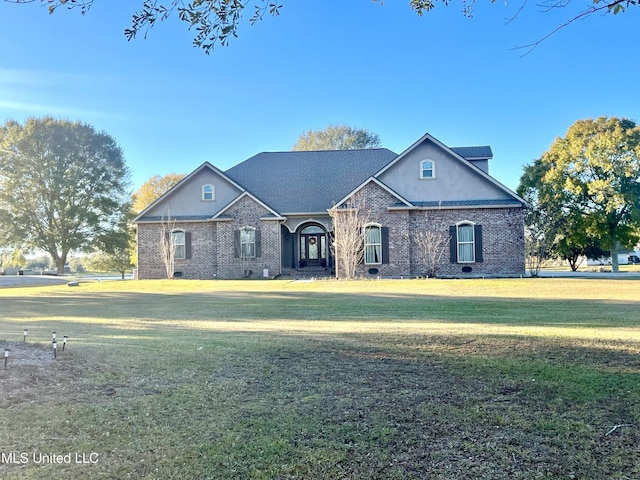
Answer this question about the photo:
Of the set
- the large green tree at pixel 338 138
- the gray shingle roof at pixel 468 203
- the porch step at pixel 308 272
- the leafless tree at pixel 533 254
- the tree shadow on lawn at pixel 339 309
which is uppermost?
the large green tree at pixel 338 138

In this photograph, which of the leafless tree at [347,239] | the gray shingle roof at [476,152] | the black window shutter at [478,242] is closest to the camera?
the leafless tree at [347,239]

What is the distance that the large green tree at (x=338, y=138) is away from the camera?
49938mm

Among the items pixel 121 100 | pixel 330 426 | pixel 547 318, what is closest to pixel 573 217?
pixel 547 318

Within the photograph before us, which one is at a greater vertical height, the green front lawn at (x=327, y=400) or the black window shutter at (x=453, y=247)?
the black window shutter at (x=453, y=247)

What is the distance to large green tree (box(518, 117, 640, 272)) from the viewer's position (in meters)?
29.9

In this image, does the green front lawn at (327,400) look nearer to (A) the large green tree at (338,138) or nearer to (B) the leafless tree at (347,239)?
(B) the leafless tree at (347,239)

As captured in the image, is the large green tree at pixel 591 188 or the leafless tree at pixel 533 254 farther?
the large green tree at pixel 591 188

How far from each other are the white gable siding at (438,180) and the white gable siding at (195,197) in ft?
28.5

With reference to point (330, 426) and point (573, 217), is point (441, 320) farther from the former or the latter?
point (573, 217)

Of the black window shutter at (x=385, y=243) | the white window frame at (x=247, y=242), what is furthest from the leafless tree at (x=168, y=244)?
the black window shutter at (x=385, y=243)

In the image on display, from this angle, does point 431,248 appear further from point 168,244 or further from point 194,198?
point 168,244

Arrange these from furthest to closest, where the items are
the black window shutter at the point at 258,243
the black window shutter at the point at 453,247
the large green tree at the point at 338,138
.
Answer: the large green tree at the point at 338,138
the black window shutter at the point at 258,243
the black window shutter at the point at 453,247

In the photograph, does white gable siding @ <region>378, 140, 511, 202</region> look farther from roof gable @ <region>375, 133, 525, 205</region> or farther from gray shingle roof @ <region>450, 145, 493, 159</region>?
gray shingle roof @ <region>450, 145, 493, 159</region>

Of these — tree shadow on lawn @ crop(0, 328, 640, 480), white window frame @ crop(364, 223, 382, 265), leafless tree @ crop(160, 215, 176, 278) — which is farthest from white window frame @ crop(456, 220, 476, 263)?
tree shadow on lawn @ crop(0, 328, 640, 480)
